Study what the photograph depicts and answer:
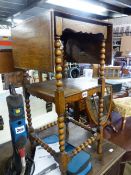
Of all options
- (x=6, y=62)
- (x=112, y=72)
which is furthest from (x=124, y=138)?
(x=112, y=72)

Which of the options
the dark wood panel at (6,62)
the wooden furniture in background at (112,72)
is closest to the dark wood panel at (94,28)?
the dark wood panel at (6,62)

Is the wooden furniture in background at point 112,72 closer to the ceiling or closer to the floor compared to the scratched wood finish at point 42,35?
closer to the floor

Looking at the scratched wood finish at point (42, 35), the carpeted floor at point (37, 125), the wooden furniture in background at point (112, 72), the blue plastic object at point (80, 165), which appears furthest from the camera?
the wooden furniture in background at point (112, 72)

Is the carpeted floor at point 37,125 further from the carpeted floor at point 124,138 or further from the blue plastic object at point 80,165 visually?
the blue plastic object at point 80,165

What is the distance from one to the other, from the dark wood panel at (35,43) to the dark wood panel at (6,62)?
132 mm

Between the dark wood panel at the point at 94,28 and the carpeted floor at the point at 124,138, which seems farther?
the carpeted floor at the point at 124,138

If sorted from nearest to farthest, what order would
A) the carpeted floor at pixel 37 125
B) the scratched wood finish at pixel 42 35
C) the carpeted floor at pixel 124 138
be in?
the scratched wood finish at pixel 42 35 → the carpeted floor at pixel 37 125 → the carpeted floor at pixel 124 138

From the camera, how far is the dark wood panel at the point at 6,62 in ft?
4.12

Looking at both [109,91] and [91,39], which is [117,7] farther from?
[91,39]

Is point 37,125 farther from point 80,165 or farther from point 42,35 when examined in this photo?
point 42,35

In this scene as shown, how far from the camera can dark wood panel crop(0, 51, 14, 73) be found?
4.12 ft

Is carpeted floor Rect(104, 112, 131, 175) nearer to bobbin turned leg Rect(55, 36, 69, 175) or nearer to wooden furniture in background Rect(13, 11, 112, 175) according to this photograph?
wooden furniture in background Rect(13, 11, 112, 175)

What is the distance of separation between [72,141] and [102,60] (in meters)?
0.89

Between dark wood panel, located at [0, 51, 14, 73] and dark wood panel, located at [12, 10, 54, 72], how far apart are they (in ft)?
0.43
